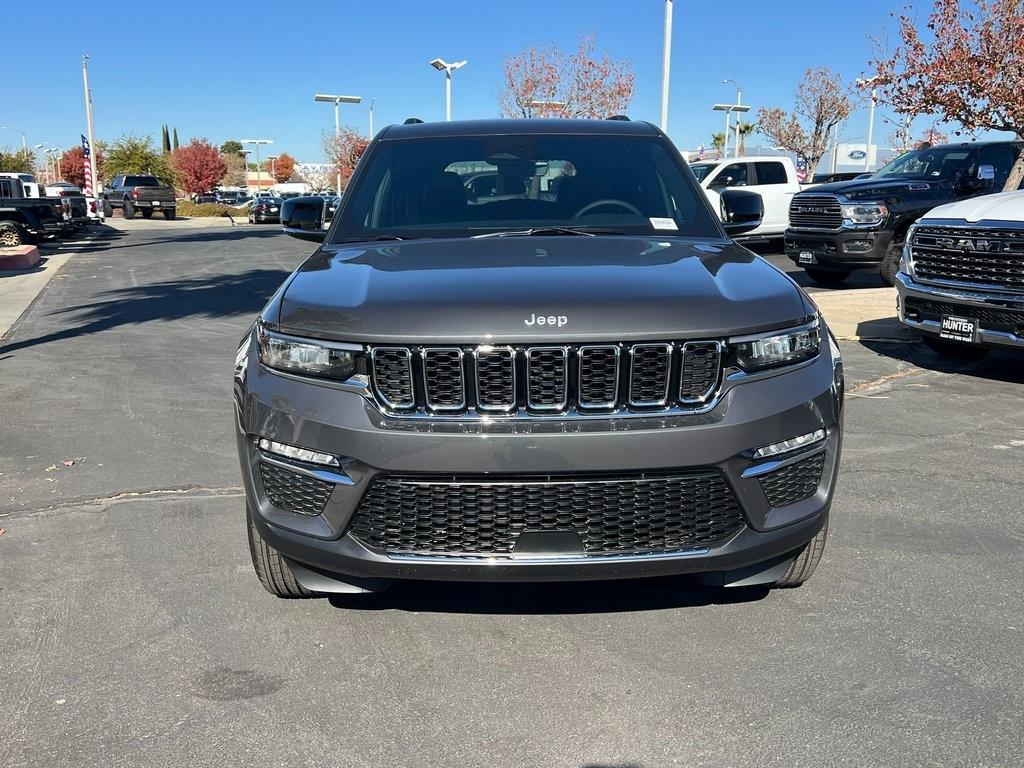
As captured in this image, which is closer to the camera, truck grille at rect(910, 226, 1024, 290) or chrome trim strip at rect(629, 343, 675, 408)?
chrome trim strip at rect(629, 343, 675, 408)

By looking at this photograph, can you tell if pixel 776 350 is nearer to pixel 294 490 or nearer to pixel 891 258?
pixel 294 490

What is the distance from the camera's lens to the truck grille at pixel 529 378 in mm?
2734

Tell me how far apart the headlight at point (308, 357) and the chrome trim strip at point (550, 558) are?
580mm

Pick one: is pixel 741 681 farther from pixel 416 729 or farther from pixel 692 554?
pixel 416 729

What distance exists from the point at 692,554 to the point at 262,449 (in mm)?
1363

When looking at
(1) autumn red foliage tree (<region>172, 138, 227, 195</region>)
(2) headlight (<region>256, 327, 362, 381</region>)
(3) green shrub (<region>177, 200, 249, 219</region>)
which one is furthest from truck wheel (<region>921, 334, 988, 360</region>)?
(1) autumn red foliage tree (<region>172, 138, 227, 195</region>)

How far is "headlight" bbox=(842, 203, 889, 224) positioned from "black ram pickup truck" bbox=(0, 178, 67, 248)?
1895 centimetres

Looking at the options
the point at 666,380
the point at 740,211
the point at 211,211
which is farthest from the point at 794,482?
the point at 211,211

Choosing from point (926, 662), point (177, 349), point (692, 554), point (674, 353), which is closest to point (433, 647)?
point (692, 554)

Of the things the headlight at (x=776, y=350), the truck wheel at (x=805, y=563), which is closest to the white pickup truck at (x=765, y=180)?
the truck wheel at (x=805, y=563)

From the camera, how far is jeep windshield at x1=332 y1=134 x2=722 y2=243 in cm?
400

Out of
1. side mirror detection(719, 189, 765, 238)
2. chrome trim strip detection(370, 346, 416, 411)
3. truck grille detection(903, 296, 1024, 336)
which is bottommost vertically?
truck grille detection(903, 296, 1024, 336)

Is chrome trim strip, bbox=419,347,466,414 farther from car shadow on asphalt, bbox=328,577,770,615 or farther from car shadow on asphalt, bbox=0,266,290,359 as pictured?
car shadow on asphalt, bbox=0,266,290,359

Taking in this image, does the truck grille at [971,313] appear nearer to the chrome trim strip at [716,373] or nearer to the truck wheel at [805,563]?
the truck wheel at [805,563]
